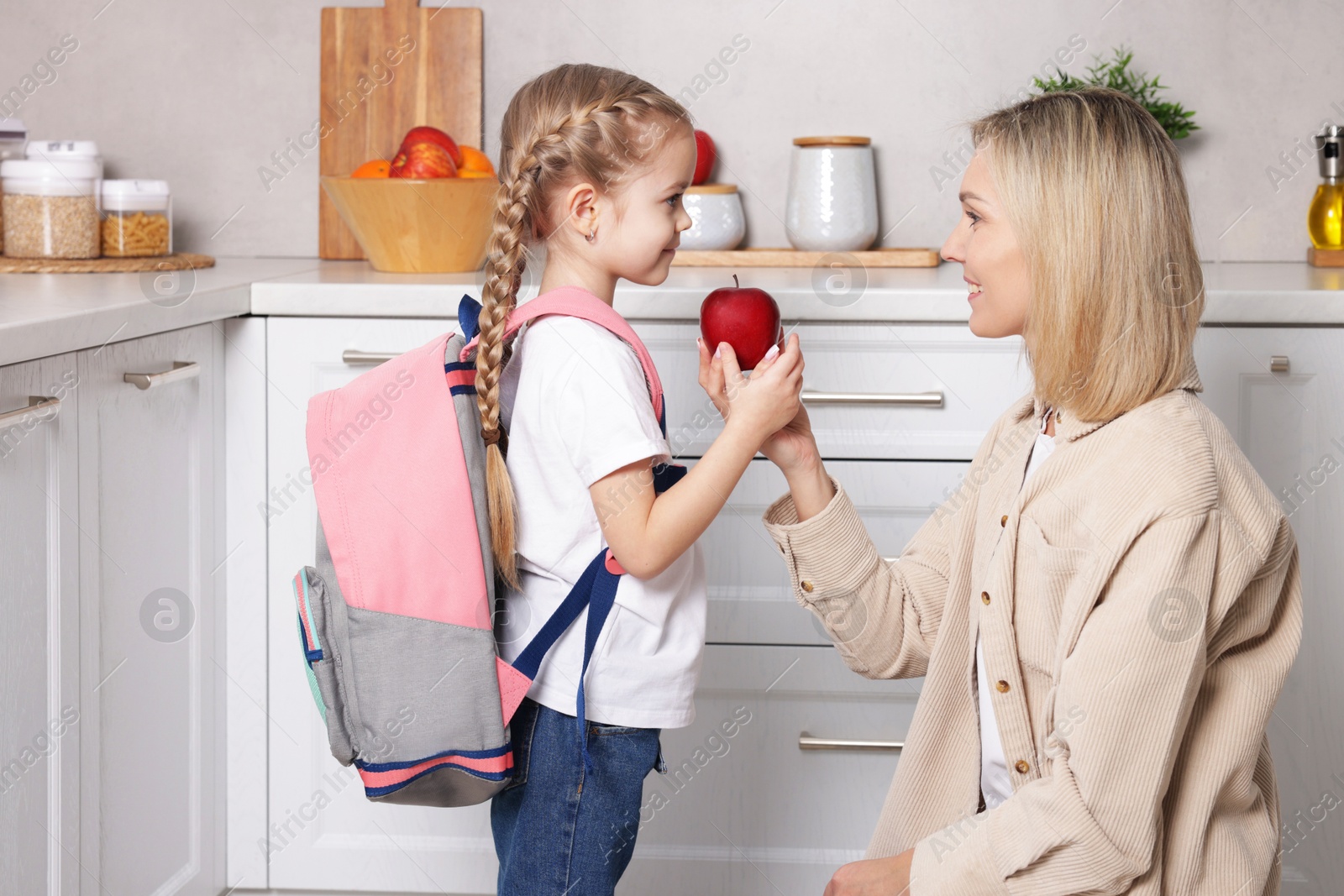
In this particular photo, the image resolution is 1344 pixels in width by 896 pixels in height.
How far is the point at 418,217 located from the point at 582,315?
71cm

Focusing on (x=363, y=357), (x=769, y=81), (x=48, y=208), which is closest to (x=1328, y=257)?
(x=769, y=81)

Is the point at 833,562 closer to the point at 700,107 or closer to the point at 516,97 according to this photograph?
the point at 516,97

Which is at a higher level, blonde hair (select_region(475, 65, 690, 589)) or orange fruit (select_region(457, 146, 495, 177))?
orange fruit (select_region(457, 146, 495, 177))

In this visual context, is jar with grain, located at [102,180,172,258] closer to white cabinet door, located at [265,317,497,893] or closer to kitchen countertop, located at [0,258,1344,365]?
kitchen countertop, located at [0,258,1344,365]

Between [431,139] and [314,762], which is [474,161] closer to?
[431,139]

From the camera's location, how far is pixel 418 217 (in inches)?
61.4

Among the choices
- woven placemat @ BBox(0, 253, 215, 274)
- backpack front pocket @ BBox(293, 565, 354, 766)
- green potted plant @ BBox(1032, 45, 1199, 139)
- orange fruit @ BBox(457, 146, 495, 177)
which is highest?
green potted plant @ BBox(1032, 45, 1199, 139)

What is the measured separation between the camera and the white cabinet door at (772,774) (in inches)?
58.0

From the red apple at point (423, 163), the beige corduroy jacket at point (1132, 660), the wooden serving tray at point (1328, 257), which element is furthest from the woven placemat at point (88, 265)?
the wooden serving tray at point (1328, 257)

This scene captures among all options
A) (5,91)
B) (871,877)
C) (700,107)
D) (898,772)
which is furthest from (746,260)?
(5,91)

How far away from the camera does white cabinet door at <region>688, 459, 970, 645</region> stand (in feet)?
4.70

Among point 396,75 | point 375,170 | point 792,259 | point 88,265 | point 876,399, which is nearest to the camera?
point 876,399

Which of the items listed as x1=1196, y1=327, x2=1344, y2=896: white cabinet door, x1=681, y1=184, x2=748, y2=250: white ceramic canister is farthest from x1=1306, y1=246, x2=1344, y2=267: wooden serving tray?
x1=681, y1=184, x2=748, y2=250: white ceramic canister

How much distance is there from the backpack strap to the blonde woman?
247 mm
